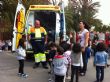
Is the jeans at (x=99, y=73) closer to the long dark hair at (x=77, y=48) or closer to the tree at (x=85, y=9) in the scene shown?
the long dark hair at (x=77, y=48)

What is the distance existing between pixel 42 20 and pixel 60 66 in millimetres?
7397

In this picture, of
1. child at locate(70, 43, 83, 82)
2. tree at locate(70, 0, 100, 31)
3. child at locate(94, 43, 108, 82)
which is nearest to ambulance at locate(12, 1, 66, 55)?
child at locate(94, 43, 108, 82)

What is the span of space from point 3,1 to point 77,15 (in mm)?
19281

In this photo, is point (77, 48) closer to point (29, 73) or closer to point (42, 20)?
point (29, 73)

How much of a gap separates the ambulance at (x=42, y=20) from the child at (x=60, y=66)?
515cm

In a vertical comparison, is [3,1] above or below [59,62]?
above

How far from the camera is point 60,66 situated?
11.4 metres

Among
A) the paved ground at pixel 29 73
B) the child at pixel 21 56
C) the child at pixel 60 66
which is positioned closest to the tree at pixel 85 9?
the paved ground at pixel 29 73

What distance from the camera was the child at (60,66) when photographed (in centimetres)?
1136

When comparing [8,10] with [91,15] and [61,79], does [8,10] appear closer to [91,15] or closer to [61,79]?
[91,15]

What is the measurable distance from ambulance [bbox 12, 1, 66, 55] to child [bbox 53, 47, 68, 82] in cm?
515

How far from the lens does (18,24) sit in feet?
55.4

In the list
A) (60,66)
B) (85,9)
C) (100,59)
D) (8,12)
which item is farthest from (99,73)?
(85,9)

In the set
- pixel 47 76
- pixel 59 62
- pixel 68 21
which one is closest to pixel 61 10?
pixel 47 76
